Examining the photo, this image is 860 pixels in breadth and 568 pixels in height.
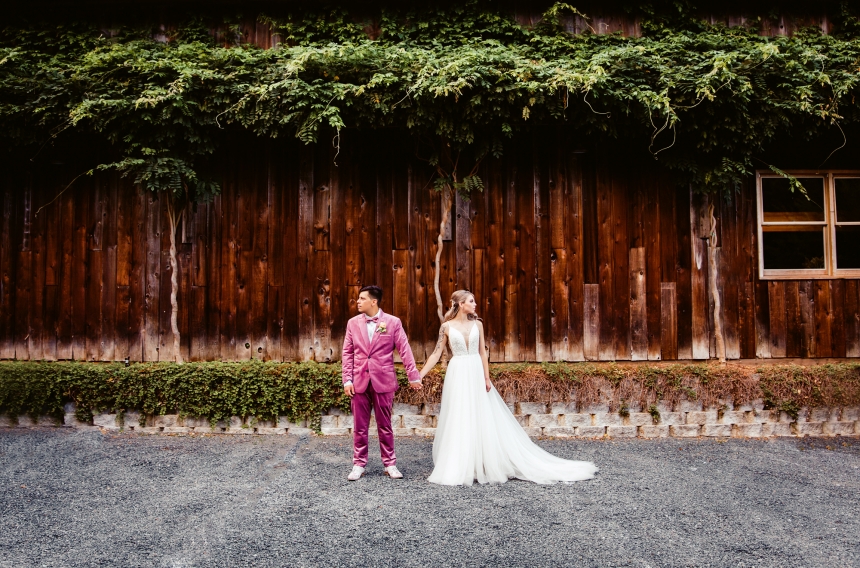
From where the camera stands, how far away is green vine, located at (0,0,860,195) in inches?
265

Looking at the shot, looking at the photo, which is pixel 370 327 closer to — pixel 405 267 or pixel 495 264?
pixel 405 267

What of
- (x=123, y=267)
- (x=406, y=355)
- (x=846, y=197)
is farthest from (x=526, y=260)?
(x=123, y=267)

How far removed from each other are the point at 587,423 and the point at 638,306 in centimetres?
217

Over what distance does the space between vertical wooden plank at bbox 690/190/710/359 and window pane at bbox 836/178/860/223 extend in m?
2.27

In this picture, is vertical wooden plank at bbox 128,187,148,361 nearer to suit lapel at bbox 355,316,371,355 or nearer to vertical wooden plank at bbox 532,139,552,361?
suit lapel at bbox 355,316,371,355

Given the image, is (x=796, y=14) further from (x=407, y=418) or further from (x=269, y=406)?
(x=269, y=406)

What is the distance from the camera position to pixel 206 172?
7656 mm

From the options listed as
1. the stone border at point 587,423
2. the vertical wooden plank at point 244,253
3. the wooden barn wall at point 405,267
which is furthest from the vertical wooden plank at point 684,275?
the vertical wooden plank at point 244,253

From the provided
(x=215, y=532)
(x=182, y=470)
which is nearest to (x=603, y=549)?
(x=215, y=532)

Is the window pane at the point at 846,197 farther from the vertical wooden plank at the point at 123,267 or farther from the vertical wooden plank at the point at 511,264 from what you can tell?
the vertical wooden plank at the point at 123,267

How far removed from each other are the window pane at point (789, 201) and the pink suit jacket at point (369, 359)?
656 centimetres

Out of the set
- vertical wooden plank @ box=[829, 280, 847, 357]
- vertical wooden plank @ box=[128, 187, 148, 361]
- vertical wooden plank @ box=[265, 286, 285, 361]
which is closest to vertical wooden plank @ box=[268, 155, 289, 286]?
vertical wooden plank @ box=[265, 286, 285, 361]

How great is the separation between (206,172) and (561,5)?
6025mm

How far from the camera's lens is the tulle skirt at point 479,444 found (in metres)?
5.06
